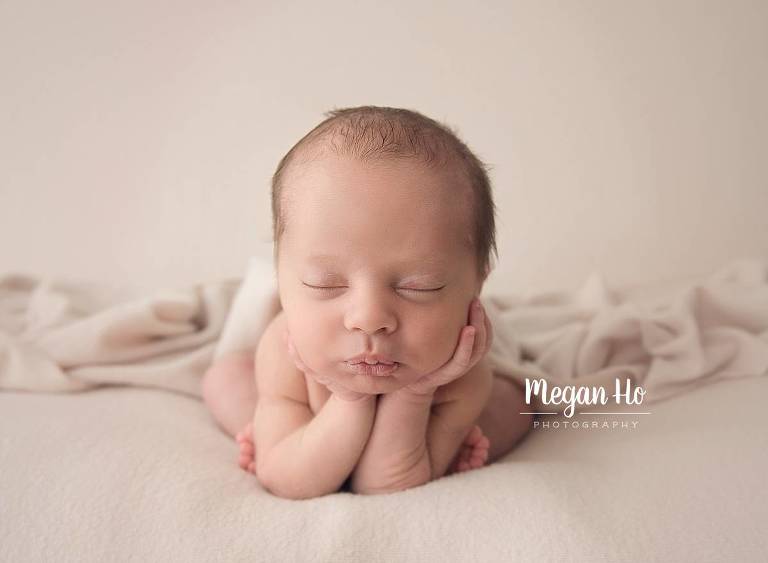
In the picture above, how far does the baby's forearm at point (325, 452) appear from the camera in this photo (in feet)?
3.04

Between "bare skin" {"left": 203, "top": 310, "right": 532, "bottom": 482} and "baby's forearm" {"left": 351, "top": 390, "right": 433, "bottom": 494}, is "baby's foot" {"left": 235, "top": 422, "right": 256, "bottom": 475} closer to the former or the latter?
"bare skin" {"left": 203, "top": 310, "right": 532, "bottom": 482}

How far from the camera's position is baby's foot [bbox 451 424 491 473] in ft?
3.49

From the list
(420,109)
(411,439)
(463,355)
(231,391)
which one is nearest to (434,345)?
(463,355)

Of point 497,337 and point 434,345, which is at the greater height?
point 434,345

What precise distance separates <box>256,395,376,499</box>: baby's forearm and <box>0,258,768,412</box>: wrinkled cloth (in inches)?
15.8

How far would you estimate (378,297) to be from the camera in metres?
0.82

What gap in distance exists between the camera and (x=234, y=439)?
1.20 meters

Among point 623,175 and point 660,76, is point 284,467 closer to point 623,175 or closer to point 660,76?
point 623,175

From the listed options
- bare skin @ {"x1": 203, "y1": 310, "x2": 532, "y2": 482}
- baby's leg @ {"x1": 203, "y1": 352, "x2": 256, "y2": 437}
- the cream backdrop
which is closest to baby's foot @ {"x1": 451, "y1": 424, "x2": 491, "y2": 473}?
bare skin @ {"x1": 203, "y1": 310, "x2": 532, "y2": 482}

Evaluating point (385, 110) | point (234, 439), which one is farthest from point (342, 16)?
point (234, 439)

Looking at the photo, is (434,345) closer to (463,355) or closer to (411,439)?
(463,355)

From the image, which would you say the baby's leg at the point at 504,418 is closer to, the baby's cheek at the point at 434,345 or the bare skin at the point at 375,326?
the bare skin at the point at 375,326

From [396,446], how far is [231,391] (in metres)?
0.40

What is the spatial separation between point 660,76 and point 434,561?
1.61 meters
